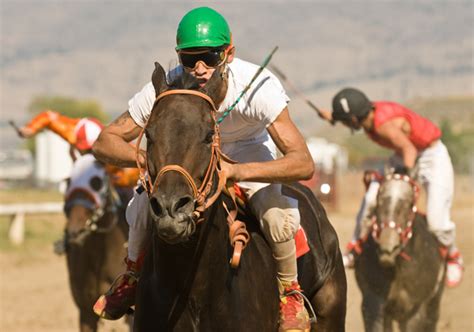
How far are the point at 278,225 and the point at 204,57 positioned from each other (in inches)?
43.4

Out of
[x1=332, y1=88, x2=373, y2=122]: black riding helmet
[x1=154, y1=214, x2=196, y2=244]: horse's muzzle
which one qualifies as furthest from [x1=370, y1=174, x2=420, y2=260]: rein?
[x1=154, y1=214, x2=196, y2=244]: horse's muzzle

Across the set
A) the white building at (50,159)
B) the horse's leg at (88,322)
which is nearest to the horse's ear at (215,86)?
the horse's leg at (88,322)

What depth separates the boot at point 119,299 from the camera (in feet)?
22.5

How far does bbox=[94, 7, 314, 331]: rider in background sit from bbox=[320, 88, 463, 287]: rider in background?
451 centimetres

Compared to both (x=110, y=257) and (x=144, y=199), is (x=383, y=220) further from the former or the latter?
(x=144, y=199)

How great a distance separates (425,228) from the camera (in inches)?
460

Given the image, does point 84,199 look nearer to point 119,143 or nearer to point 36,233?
point 119,143

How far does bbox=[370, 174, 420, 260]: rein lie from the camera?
1105 cm

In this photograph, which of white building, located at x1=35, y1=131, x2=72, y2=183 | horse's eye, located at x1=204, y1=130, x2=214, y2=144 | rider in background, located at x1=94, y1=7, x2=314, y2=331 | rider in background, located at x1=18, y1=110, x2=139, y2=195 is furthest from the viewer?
white building, located at x1=35, y1=131, x2=72, y2=183

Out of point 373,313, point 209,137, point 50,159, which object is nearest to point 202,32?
point 209,137

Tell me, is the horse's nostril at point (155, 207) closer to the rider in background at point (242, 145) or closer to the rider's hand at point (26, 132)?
the rider in background at point (242, 145)

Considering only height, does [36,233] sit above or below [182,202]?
below

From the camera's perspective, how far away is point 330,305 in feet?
25.2

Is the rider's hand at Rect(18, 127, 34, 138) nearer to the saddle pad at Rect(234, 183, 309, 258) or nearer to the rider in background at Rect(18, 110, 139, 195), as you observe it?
the rider in background at Rect(18, 110, 139, 195)
